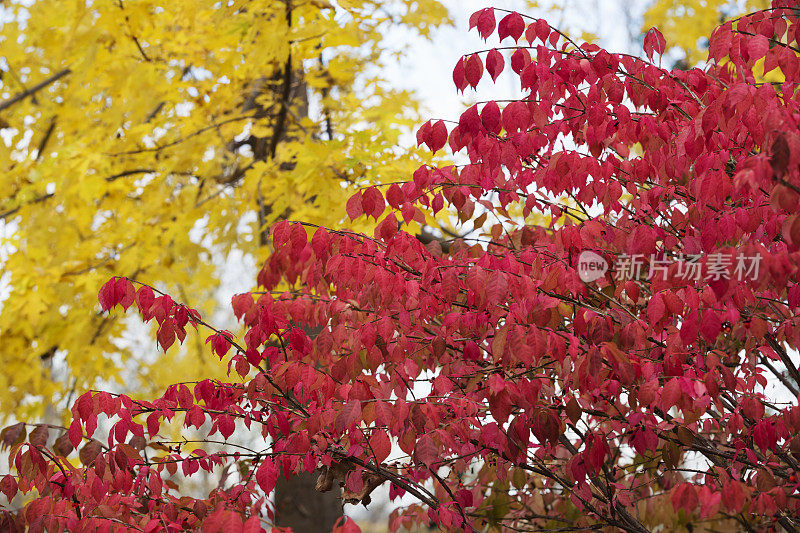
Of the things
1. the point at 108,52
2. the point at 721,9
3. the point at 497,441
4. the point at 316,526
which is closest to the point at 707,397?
the point at 497,441

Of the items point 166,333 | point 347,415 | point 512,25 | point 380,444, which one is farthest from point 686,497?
point 166,333

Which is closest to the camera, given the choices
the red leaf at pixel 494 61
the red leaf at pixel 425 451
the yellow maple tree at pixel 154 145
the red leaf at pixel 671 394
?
the red leaf at pixel 671 394

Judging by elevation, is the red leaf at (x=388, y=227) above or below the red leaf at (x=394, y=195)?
below

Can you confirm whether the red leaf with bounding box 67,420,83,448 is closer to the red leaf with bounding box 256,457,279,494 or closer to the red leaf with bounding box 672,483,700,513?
the red leaf with bounding box 256,457,279,494

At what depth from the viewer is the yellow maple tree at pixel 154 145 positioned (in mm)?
4656

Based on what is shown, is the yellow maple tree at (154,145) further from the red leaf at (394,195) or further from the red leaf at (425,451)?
the red leaf at (425,451)

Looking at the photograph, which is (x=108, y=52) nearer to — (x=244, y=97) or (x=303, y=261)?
(x=244, y=97)

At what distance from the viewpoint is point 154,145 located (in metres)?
6.24

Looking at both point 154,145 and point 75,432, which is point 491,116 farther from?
point 154,145

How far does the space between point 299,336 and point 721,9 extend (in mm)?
8643

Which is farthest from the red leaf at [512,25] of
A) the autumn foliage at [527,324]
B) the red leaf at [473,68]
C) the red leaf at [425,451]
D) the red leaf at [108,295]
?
the red leaf at [108,295]

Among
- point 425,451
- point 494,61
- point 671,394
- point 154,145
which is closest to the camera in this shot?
point 671,394

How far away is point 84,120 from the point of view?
6305 mm

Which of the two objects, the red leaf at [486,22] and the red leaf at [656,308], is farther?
the red leaf at [486,22]
